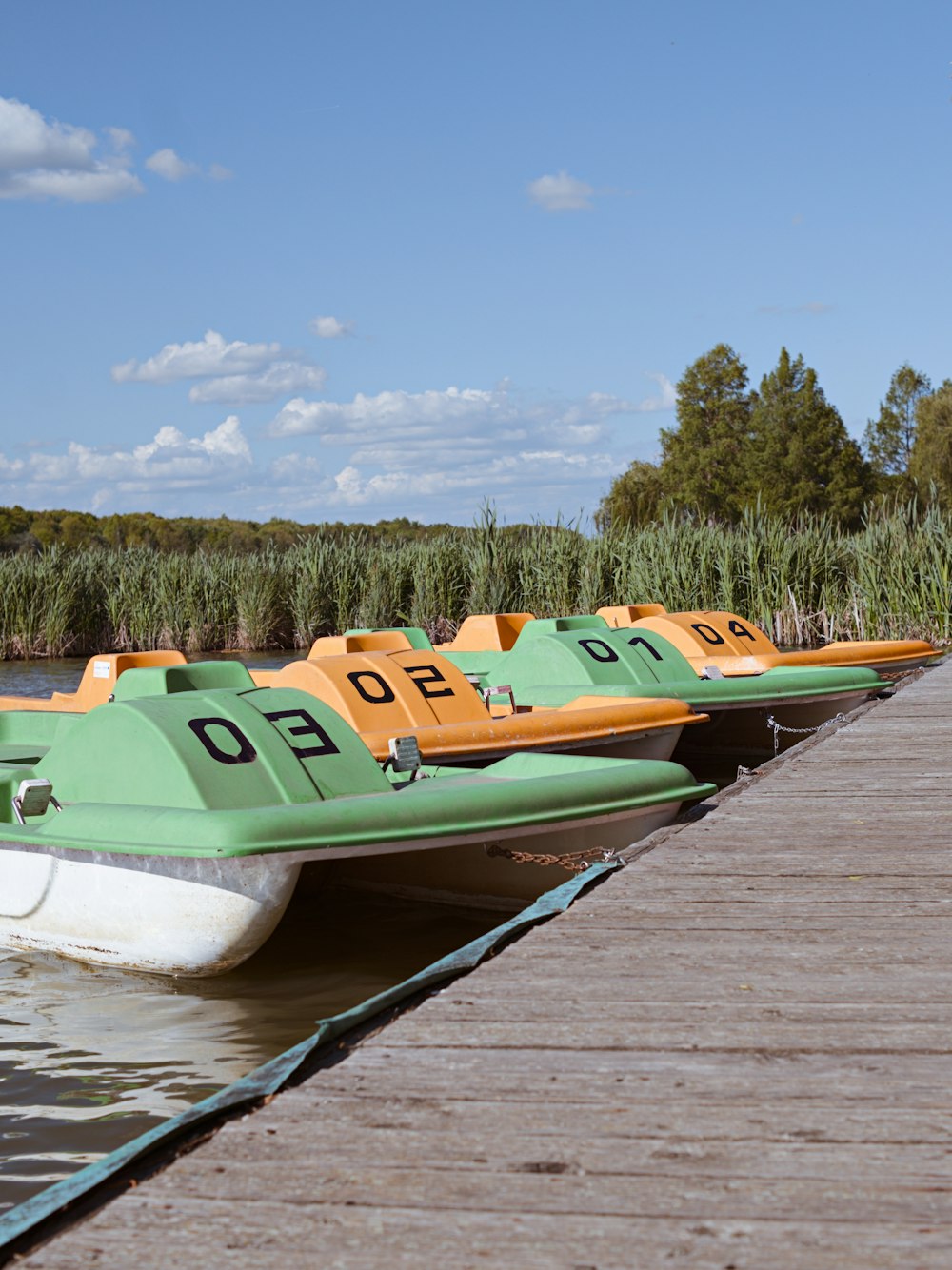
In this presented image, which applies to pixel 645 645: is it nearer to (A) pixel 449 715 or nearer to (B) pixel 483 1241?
(A) pixel 449 715

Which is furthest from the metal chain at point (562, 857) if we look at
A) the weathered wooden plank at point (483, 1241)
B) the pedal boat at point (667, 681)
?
the pedal boat at point (667, 681)

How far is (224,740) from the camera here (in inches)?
219

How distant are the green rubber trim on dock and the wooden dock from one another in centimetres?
6

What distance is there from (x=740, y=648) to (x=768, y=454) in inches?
2053

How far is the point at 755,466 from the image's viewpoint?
62.9m

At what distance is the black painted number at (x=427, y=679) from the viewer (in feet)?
26.8

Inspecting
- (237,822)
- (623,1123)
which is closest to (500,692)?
(237,822)

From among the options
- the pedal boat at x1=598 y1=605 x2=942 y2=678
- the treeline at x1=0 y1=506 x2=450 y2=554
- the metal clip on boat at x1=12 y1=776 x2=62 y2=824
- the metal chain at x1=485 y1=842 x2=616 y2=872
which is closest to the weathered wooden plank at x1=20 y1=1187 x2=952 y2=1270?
the metal chain at x1=485 y1=842 x2=616 y2=872

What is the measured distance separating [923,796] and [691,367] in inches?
2483

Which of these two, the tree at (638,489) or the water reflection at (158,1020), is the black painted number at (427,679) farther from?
the tree at (638,489)

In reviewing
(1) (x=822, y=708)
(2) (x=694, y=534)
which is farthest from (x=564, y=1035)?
(2) (x=694, y=534)

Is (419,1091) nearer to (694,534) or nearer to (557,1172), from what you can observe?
(557,1172)

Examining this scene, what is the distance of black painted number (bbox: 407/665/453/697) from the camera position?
26.8 feet

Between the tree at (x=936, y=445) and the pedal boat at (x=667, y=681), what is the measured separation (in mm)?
48483
